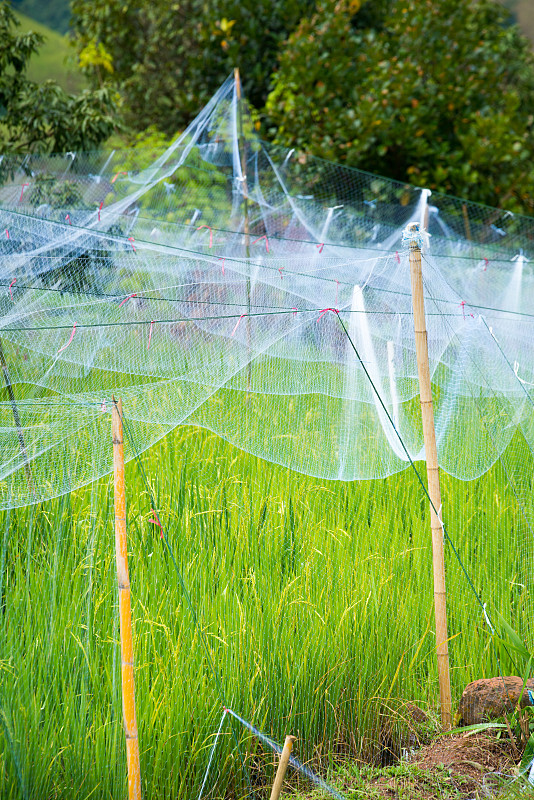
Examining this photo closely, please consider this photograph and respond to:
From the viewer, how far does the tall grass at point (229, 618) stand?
1871mm

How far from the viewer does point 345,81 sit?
718cm

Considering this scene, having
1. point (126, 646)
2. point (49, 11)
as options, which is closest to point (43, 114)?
point (126, 646)

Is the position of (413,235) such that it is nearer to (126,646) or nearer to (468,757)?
(126,646)

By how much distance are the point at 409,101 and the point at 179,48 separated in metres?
2.75

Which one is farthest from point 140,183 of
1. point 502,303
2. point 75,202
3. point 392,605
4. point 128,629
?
point 128,629


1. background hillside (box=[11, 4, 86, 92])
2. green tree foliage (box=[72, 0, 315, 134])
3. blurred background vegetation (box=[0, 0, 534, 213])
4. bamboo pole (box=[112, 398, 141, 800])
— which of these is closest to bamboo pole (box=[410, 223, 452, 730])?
bamboo pole (box=[112, 398, 141, 800])

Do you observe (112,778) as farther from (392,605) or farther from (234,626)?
(392,605)

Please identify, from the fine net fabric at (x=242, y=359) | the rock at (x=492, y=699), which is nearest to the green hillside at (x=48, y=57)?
the fine net fabric at (x=242, y=359)

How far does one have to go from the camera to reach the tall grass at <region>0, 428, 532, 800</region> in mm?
1871

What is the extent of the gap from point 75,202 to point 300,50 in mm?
3331

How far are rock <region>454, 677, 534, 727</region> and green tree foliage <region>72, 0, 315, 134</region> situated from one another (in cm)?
699

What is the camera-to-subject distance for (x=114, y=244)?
11.4 feet

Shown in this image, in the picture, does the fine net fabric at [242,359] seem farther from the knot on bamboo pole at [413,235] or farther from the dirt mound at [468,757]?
the dirt mound at [468,757]

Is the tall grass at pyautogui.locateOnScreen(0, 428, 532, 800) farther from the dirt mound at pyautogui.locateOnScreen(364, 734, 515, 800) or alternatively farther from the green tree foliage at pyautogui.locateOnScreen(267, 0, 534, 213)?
the green tree foliage at pyautogui.locateOnScreen(267, 0, 534, 213)
